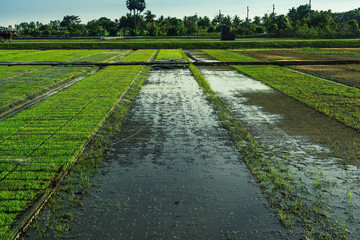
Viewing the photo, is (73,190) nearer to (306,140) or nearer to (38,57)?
(306,140)

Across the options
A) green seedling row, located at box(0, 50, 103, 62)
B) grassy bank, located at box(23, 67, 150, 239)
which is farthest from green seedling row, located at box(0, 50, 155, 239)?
green seedling row, located at box(0, 50, 103, 62)

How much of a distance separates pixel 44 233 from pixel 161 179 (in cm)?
226

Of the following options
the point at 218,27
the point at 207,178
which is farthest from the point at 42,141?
the point at 218,27

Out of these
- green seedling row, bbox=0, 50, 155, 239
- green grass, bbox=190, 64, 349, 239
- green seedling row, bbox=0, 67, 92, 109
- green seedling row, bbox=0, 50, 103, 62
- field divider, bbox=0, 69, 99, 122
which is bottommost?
green grass, bbox=190, 64, 349, 239

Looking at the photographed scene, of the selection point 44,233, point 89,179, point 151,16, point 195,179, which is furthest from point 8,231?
point 151,16

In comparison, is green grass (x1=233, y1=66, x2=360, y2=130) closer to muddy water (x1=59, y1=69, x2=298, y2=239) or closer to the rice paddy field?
the rice paddy field

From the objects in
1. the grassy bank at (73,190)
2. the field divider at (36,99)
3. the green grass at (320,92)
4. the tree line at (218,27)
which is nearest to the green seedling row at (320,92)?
the green grass at (320,92)

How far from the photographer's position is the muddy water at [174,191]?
437 cm

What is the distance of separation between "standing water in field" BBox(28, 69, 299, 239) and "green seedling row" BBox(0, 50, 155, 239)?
903 mm

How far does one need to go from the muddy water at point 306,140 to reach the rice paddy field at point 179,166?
31 millimetres

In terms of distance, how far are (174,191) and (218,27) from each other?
263ft

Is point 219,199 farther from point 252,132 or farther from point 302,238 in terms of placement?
point 252,132

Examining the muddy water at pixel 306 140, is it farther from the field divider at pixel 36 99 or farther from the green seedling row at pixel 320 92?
the field divider at pixel 36 99

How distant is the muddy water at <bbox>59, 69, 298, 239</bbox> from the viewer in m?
4.37
